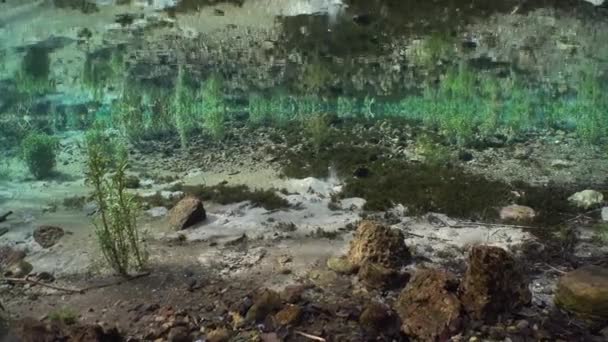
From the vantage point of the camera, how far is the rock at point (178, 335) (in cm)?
494

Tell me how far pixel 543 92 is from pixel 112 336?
35.4 feet

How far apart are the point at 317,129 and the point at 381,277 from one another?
5.60 m

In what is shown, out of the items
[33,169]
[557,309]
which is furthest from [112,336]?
[33,169]

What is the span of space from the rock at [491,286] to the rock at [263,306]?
170 centimetres

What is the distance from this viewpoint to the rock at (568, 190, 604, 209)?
24.6ft

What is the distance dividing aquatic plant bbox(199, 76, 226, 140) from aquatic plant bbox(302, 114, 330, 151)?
169cm

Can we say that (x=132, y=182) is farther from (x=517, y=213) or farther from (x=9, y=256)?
(x=517, y=213)

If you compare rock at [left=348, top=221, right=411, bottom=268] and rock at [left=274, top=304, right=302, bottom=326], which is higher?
rock at [left=348, top=221, right=411, bottom=268]

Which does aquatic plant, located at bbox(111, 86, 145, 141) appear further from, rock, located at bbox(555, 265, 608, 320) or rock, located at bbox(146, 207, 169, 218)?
rock, located at bbox(555, 265, 608, 320)

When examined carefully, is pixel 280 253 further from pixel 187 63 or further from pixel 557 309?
pixel 187 63

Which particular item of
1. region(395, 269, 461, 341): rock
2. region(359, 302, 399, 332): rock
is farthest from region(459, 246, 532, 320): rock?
region(359, 302, 399, 332): rock

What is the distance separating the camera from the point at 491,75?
525 inches

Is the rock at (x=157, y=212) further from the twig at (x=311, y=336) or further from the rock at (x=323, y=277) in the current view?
the twig at (x=311, y=336)

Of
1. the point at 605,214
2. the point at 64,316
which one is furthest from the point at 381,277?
the point at 605,214
